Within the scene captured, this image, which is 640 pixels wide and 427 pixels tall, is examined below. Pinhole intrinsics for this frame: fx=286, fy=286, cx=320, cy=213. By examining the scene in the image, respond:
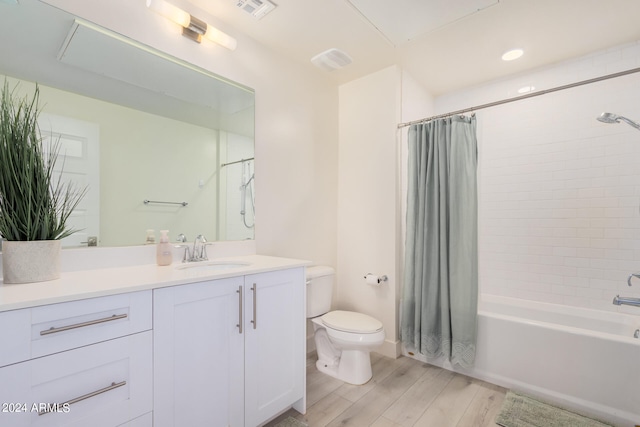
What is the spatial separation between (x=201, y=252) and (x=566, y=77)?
313 centimetres

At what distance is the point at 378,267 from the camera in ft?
8.01

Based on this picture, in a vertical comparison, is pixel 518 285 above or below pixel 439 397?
above

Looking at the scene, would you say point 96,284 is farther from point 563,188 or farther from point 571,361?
point 563,188

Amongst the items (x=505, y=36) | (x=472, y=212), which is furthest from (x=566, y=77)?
(x=472, y=212)

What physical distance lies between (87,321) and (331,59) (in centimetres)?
209

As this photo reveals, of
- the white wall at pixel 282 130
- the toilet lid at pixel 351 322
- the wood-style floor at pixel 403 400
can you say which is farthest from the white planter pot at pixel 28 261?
the toilet lid at pixel 351 322

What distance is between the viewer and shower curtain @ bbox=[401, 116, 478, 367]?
78.7 inches

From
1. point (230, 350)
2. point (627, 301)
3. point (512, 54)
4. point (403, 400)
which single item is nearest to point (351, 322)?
point (403, 400)

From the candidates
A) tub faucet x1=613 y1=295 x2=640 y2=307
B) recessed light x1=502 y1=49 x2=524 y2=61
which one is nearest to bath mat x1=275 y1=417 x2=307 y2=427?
tub faucet x1=613 y1=295 x2=640 y2=307

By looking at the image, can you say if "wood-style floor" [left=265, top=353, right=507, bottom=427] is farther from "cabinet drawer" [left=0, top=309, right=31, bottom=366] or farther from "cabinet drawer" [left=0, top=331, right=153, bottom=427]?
"cabinet drawer" [left=0, top=309, right=31, bottom=366]

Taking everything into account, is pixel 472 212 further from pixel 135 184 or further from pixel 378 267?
pixel 135 184

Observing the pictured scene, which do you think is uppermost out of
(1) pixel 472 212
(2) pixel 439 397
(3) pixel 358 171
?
(3) pixel 358 171

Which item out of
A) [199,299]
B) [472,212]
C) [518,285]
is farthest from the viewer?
[518,285]

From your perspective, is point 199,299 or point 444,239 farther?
point 444,239
